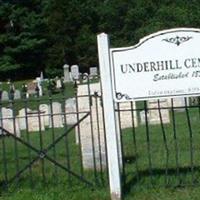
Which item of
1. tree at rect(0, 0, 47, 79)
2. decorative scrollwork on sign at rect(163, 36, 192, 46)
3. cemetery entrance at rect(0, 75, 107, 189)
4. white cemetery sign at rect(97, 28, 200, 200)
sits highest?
tree at rect(0, 0, 47, 79)

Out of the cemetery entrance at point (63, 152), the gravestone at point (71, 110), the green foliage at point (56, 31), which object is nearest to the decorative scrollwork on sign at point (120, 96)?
the cemetery entrance at point (63, 152)

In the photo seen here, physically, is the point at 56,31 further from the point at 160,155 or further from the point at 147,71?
the point at 147,71

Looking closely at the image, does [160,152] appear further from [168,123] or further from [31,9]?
[31,9]

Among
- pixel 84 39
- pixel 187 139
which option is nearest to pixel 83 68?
pixel 84 39

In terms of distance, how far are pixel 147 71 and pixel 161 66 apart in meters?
0.18

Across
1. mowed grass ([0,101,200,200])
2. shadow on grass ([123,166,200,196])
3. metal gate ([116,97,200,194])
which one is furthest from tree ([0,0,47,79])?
shadow on grass ([123,166,200,196])

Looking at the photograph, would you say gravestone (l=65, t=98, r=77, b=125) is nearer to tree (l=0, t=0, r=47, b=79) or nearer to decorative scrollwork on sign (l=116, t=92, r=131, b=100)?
decorative scrollwork on sign (l=116, t=92, r=131, b=100)

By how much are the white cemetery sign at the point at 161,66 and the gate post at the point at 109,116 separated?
9 cm

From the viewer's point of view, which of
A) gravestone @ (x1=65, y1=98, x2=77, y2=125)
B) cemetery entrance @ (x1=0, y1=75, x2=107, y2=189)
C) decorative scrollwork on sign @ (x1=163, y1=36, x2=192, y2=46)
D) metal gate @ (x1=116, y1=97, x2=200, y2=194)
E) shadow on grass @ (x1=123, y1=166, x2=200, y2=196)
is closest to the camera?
decorative scrollwork on sign @ (x1=163, y1=36, x2=192, y2=46)

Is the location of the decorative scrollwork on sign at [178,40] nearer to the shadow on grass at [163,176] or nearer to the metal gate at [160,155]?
the metal gate at [160,155]

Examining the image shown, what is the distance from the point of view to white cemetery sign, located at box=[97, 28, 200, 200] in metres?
8.41

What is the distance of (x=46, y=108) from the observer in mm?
21203

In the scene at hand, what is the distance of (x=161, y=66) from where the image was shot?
8445 millimetres

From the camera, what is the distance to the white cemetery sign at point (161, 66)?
8.40m
